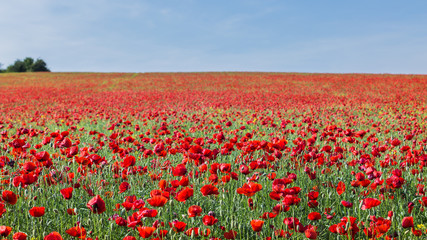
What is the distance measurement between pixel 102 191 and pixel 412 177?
376 cm

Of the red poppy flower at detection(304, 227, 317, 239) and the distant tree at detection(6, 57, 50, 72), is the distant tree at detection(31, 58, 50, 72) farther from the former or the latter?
the red poppy flower at detection(304, 227, 317, 239)

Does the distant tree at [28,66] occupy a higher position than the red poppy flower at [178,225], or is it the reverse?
the distant tree at [28,66]

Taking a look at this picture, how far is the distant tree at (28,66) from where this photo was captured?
7506 centimetres

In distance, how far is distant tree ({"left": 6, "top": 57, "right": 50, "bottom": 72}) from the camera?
7506cm

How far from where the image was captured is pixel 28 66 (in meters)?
75.7

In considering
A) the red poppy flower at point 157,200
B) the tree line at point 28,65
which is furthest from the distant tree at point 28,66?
the red poppy flower at point 157,200

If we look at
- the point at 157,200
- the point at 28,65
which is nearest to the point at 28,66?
the point at 28,65

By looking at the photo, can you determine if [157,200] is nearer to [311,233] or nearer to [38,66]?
[311,233]

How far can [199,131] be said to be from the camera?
7.89m

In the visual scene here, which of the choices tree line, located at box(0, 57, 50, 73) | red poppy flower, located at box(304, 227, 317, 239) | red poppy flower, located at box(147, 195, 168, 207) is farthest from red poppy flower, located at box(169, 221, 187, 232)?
tree line, located at box(0, 57, 50, 73)

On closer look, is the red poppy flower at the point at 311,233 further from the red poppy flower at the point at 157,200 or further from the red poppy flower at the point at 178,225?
the red poppy flower at the point at 157,200

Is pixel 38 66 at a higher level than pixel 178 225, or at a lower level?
higher

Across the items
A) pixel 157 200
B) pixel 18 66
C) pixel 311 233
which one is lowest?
pixel 311 233

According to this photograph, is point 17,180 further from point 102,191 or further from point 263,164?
point 263,164
